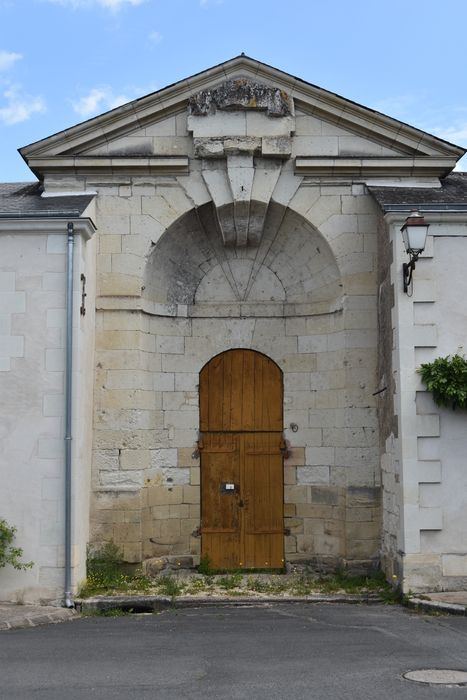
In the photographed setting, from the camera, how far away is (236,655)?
250 inches

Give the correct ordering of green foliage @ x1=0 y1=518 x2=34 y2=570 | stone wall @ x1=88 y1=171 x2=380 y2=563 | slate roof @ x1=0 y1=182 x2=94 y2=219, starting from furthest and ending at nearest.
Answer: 1. stone wall @ x1=88 y1=171 x2=380 y2=563
2. slate roof @ x1=0 y1=182 x2=94 y2=219
3. green foliage @ x1=0 y1=518 x2=34 y2=570

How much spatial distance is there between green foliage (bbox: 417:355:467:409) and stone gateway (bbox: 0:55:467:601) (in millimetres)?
476

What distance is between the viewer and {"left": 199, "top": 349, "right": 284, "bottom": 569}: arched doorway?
10.0 meters

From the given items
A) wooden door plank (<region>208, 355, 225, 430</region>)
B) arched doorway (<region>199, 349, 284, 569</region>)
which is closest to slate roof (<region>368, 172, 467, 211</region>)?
arched doorway (<region>199, 349, 284, 569</region>)

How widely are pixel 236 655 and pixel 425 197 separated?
583cm

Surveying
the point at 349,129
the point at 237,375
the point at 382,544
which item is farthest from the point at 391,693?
the point at 349,129

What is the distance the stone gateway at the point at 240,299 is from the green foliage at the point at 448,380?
1.56ft

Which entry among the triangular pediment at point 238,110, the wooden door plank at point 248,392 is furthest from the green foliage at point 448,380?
the triangular pediment at point 238,110

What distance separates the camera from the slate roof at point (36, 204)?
28.5ft

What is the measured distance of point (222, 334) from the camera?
10383 millimetres

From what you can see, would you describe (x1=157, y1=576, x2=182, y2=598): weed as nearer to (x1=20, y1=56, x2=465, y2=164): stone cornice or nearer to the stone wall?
the stone wall

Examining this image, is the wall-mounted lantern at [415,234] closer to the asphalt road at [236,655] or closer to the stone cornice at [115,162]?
the stone cornice at [115,162]

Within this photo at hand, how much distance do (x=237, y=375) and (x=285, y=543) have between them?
7.44 feet


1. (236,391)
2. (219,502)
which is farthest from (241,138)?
(219,502)
